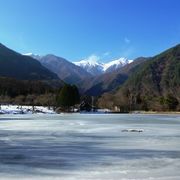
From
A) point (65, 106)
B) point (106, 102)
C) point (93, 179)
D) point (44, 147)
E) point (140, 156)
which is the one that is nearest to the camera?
point (93, 179)

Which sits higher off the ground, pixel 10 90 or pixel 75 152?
pixel 10 90

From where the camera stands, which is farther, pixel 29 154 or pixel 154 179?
pixel 29 154

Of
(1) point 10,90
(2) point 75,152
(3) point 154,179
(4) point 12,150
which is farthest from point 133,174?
(1) point 10,90

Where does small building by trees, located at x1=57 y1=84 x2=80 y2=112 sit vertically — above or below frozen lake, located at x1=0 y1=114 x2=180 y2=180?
above

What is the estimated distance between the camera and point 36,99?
16688 cm

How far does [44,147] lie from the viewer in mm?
17656

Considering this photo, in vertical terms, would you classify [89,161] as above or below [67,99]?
below

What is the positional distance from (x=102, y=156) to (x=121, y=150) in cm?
213

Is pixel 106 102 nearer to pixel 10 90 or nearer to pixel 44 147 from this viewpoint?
pixel 10 90

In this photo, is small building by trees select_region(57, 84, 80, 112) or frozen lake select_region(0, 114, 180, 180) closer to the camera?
frozen lake select_region(0, 114, 180, 180)

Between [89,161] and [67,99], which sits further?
[67,99]

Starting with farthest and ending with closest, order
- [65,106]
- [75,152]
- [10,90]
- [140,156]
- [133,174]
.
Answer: [10,90]
[65,106]
[75,152]
[140,156]
[133,174]

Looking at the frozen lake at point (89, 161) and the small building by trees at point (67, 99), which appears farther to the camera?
the small building by trees at point (67, 99)

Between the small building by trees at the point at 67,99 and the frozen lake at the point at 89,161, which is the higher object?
the small building by trees at the point at 67,99
